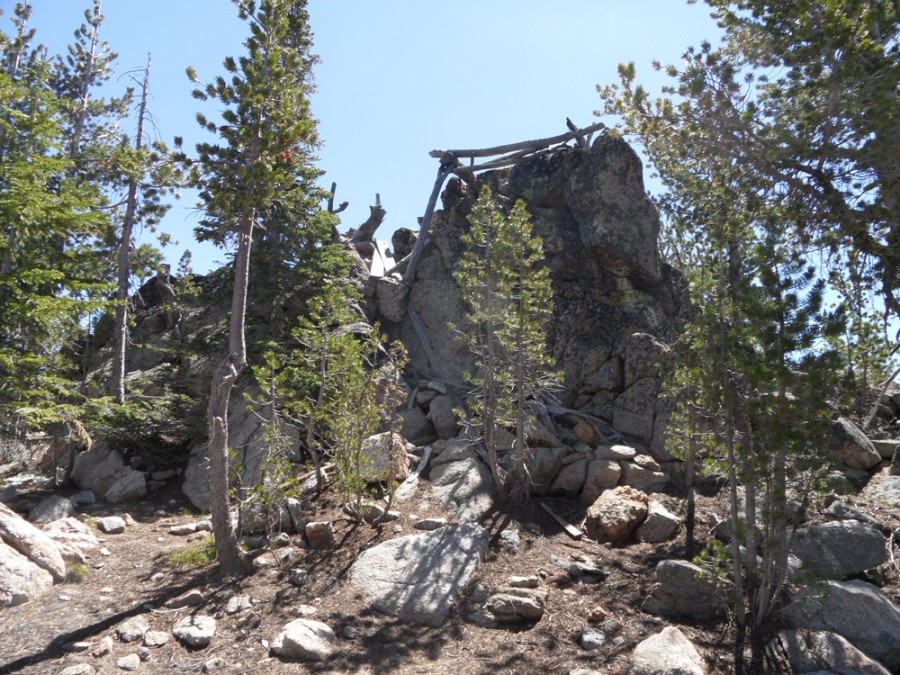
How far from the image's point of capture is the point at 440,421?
1225 centimetres

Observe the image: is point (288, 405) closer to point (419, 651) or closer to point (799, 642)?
point (419, 651)

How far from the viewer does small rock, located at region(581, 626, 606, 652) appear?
20.2ft

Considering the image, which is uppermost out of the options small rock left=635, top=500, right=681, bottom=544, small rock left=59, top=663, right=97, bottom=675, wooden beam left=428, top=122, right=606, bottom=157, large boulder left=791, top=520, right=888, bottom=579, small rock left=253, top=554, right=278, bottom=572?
wooden beam left=428, top=122, right=606, bottom=157

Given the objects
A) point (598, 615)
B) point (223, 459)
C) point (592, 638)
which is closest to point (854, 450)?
point (598, 615)

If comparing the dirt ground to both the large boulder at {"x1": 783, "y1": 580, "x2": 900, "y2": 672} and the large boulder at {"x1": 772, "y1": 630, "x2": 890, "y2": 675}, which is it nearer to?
the large boulder at {"x1": 772, "y1": 630, "x2": 890, "y2": 675}

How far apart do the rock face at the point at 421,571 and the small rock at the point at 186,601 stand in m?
1.70

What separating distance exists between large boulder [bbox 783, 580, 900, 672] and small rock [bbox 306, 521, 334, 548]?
5.39 meters

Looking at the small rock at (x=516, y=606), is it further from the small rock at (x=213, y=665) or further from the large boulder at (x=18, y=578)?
the large boulder at (x=18, y=578)

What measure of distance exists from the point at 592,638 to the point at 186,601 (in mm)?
4371

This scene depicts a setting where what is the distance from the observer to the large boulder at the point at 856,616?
19.1 feet

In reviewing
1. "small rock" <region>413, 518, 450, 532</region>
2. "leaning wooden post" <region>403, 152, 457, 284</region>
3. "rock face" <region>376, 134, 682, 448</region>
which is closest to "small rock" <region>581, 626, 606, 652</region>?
"small rock" <region>413, 518, 450, 532</region>

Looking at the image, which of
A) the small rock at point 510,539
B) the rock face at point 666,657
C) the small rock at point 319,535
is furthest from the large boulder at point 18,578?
the rock face at point 666,657

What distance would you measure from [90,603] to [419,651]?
3826mm

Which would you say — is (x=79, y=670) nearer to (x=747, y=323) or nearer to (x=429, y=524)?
(x=429, y=524)
